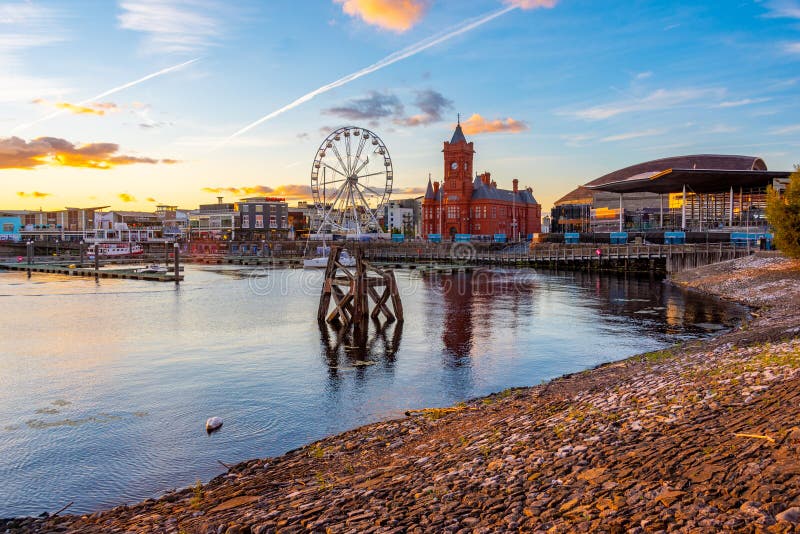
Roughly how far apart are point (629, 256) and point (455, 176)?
5805 cm

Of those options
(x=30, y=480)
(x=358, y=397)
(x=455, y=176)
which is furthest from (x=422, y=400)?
(x=455, y=176)

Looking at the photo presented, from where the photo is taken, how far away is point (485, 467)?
9.07m

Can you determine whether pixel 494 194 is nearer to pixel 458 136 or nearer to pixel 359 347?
pixel 458 136

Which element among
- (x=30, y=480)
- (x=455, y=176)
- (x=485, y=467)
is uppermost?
(x=455, y=176)

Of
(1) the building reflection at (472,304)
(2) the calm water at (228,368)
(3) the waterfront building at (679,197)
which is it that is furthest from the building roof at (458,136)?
(2) the calm water at (228,368)

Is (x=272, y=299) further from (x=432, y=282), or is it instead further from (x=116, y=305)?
(x=432, y=282)

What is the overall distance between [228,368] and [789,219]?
40448mm

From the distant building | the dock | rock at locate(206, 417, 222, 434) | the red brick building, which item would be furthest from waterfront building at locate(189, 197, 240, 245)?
rock at locate(206, 417, 222, 434)

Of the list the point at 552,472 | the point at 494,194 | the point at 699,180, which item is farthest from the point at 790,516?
the point at 494,194

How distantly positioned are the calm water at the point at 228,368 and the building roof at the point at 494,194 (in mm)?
78736

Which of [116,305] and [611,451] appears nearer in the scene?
[611,451]

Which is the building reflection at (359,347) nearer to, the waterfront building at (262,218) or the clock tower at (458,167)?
the clock tower at (458,167)

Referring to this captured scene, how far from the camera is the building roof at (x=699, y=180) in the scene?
7181 cm

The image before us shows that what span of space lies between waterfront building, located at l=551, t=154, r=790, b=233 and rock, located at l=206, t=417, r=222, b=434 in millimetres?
71873
